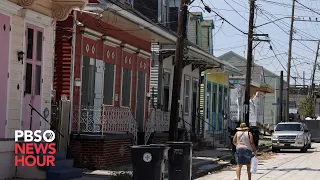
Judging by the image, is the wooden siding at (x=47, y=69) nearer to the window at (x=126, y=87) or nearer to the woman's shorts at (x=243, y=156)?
the woman's shorts at (x=243, y=156)

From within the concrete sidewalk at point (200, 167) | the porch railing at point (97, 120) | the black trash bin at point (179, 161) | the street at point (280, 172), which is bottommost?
the street at point (280, 172)

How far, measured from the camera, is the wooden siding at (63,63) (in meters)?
18.3

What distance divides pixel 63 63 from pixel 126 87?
484 centimetres

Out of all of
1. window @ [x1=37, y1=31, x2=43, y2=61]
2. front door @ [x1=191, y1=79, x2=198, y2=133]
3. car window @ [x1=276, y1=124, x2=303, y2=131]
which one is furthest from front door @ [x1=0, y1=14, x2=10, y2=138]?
car window @ [x1=276, y1=124, x2=303, y2=131]

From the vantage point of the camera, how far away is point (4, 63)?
46.1 ft

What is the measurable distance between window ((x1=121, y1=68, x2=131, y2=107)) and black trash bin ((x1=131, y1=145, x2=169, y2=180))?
377 inches

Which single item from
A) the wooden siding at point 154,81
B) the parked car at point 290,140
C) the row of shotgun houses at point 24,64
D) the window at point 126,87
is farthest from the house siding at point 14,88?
the parked car at point 290,140

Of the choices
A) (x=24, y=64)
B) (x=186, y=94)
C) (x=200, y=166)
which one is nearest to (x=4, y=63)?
(x=24, y=64)

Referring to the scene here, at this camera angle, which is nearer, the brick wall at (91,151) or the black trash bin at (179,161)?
the black trash bin at (179,161)

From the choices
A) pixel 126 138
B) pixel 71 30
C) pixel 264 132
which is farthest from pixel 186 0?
pixel 264 132

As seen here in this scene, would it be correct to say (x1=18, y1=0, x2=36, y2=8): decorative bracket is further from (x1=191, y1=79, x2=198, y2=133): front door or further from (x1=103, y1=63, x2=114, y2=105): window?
(x1=191, y1=79, x2=198, y2=133): front door

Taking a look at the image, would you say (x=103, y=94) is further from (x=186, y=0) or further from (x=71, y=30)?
(x=186, y=0)

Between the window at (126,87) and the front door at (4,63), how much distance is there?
27.9 feet

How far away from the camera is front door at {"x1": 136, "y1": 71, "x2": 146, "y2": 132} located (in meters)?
24.4
